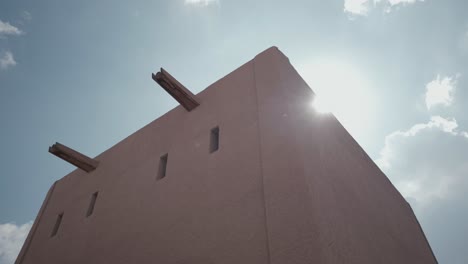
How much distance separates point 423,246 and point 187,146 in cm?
867

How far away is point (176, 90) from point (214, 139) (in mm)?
1688

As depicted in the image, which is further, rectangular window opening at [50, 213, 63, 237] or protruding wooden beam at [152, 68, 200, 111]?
rectangular window opening at [50, 213, 63, 237]

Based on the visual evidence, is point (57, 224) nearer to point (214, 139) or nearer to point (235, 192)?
point (214, 139)

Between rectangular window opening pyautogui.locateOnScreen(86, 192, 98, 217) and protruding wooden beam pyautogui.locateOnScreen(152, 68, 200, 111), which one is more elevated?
protruding wooden beam pyautogui.locateOnScreen(152, 68, 200, 111)

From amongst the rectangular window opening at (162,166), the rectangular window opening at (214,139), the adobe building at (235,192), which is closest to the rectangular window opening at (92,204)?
the adobe building at (235,192)

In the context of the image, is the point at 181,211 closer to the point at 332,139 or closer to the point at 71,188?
the point at 332,139

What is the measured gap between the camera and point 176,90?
24.6ft

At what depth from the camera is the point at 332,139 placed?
712cm

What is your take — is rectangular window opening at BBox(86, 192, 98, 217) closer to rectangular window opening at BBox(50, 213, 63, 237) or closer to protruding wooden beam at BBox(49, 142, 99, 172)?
protruding wooden beam at BBox(49, 142, 99, 172)

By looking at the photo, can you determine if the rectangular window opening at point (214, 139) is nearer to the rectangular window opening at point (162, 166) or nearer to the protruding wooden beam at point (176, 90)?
the protruding wooden beam at point (176, 90)

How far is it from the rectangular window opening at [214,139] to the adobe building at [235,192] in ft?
0.14

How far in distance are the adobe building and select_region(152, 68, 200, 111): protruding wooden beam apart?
3 centimetres

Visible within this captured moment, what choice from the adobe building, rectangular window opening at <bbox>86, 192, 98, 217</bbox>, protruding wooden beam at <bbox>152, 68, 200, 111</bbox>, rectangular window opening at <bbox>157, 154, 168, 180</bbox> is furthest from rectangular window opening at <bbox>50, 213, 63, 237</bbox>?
protruding wooden beam at <bbox>152, 68, 200, 111</bbox>

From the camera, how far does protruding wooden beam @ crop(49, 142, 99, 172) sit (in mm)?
8922
